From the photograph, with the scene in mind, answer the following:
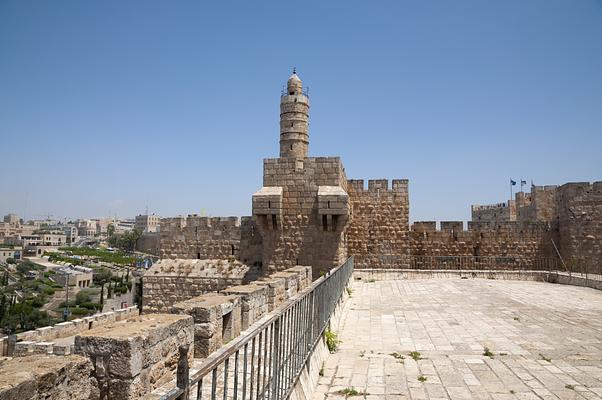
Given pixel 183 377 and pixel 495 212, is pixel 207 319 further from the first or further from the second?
pixel 495 212

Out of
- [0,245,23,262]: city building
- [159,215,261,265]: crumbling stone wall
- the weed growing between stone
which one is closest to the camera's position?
the weed growing between stone

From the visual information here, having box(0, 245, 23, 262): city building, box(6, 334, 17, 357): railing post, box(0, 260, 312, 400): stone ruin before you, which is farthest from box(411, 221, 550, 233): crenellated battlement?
box(0, 245, 23, 262): city building

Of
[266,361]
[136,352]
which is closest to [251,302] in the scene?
[266,361]

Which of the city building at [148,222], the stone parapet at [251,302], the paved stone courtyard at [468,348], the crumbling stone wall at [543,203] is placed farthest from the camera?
the city building at [148,222]

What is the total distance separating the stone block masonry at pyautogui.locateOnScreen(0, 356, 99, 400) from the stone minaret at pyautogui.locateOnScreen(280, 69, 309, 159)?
19027mm

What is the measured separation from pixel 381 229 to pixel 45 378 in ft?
48.8

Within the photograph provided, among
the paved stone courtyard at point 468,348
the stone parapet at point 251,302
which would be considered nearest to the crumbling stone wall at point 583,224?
the paved stone courtyard at point 468,348

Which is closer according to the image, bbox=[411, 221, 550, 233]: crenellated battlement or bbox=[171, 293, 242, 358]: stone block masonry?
bbox=[171, 293, 242, 358]: stone block masonry

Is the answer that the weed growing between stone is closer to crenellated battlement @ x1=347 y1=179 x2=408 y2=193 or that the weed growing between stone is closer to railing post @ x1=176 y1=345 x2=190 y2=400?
railing post @ x1=176 y1=345 x2=190 y2=400

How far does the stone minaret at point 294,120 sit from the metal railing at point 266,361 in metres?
16.4

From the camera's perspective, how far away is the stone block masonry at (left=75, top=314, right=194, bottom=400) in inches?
102

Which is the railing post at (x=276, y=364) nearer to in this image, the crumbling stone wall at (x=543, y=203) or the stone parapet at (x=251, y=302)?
the stone parapet at (x=251, y=302)

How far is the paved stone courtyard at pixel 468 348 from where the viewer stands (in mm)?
4191

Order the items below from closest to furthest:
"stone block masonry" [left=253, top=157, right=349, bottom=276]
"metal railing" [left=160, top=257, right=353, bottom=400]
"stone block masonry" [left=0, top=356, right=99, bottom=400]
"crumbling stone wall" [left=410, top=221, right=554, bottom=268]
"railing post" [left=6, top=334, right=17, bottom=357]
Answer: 1. "stone block masonry" [left=0, top=356, right=99, bottom=400]
2. "metal railing" [left=160, top=257, right=353, bottom=400]
3. "stone block masonry" [left=253, top=157, right=349, bottom=276]
4. "crumbling stone wall" [left=410, top=221, right=554, bottom=268]
5. "railing post" [left=6, top=334, right=17, bottom=357]
